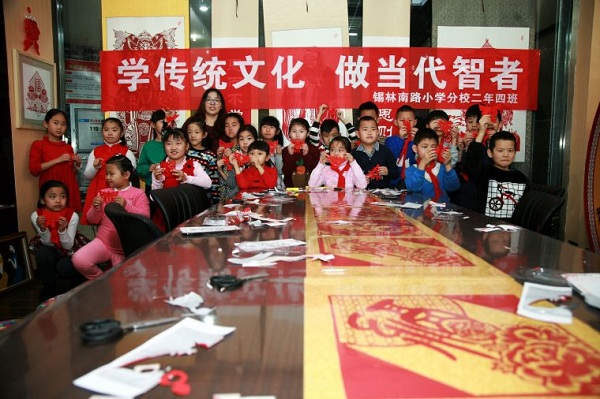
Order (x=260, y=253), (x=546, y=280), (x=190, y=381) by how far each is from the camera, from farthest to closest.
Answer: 1. (x=260, y=253)
2. (x=546, y=280)
3. (x=190, y=381)

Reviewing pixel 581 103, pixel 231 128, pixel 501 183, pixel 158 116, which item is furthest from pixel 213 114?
pixel 581 103

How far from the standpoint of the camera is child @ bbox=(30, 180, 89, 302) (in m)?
3.51

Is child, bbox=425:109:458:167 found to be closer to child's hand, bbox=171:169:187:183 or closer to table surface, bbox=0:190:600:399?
child's hand, bbox=171:169:187:183

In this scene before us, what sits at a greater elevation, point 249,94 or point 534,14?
point 534,14

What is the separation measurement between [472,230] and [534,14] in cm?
399

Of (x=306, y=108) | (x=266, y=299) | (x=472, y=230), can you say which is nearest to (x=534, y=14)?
(x=306, y=108)

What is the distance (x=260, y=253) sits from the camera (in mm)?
1415

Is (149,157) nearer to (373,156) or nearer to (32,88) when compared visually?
(32,88)

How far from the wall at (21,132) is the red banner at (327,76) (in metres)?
0.69

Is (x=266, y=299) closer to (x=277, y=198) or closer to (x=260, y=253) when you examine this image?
(x=260, y=253)

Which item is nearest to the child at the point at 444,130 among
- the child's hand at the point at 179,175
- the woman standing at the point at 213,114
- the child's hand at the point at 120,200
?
the woman standing at the point at 213,114

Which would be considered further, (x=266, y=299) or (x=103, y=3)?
(x=103, y=3)

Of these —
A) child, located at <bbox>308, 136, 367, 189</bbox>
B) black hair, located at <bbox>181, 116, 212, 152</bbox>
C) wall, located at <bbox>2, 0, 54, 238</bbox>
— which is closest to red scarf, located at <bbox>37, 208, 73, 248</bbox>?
wall, located at <bbox>2, 0, 54, 238</bbox>

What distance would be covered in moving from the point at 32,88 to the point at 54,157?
2.12 feet
